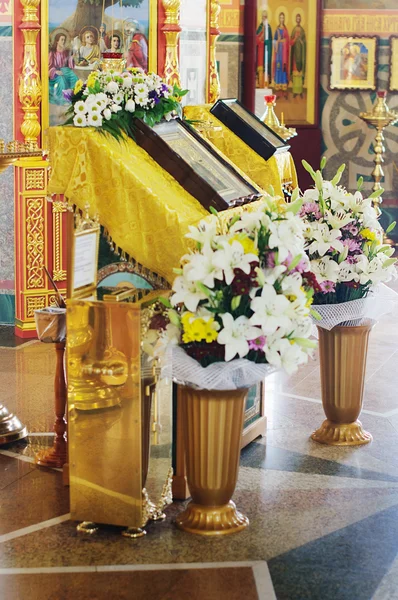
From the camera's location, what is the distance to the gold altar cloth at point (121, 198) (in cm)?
480

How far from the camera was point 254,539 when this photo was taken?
4.57m

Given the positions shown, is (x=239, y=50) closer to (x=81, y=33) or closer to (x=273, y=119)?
(x=273, y=119)

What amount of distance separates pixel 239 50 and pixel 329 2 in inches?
94.1

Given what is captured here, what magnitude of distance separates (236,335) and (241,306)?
0.38 ft

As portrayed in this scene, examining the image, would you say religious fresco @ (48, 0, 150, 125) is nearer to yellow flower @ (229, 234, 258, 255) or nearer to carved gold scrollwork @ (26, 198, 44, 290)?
carved gold scrollwork @ (26, 198, 44, 290)

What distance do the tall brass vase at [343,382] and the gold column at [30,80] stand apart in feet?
10.4

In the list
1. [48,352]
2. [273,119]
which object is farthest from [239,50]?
[48,352]

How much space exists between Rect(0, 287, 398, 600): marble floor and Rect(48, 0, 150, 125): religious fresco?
2966 mm

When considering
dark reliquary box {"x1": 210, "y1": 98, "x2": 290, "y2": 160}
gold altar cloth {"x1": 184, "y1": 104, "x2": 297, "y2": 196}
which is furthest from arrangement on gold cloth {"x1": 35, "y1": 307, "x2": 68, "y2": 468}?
dark reliquary box {"x1": 210, "y1": 98, "x2": 290, "y2": 160}

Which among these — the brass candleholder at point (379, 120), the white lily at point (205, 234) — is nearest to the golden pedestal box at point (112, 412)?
the white lily at point (205, 234)

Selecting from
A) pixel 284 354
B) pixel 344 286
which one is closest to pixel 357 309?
pixel 344 286

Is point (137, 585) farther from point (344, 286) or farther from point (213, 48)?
point (213, 48)

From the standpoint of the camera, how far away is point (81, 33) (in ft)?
27.0

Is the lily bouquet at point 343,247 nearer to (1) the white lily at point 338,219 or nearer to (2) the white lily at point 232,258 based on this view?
(1) the white lily at point 338,219
